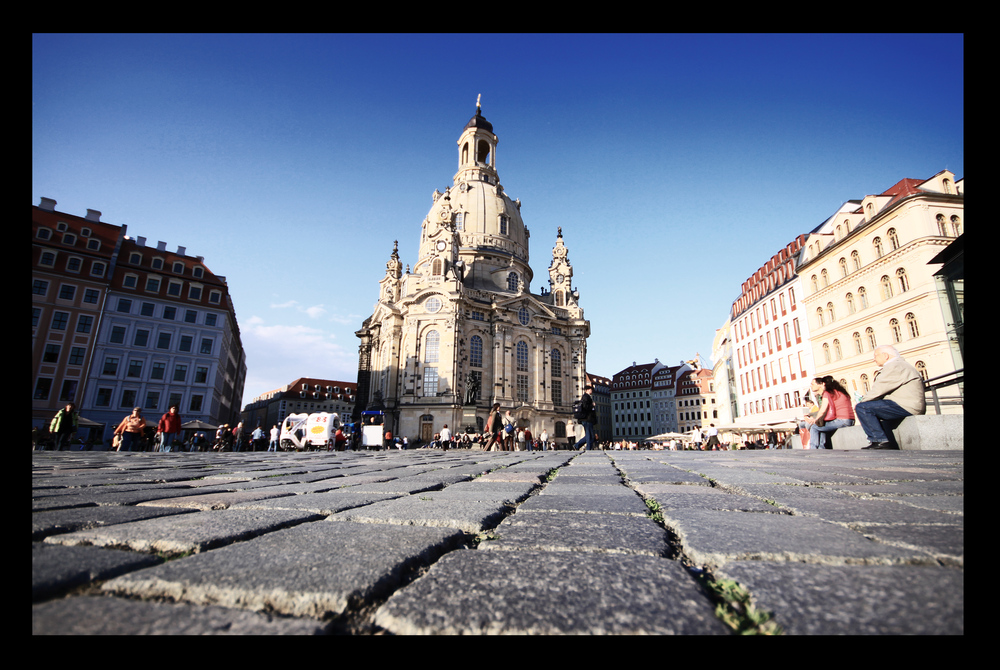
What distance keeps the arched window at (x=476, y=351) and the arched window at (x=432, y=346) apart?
10.1 ft

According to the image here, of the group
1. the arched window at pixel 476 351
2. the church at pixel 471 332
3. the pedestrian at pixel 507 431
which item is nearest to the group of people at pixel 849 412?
the pedestrian at pixel 507 431

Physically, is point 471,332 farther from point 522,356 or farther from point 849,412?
point 849,412

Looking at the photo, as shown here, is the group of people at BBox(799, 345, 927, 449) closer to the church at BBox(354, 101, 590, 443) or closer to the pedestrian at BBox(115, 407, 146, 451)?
the pedestrian at BBox(115, 407, 146, 451)

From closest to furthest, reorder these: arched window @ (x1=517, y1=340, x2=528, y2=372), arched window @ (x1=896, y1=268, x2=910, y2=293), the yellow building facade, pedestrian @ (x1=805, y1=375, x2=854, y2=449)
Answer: pedestrian @ (x1=805, y1=375, x2=854, y2=449), the yellow building facade, arched window @ (x1=896, y1=268, x2=910, y2=293), arched window @ (x1=517, y1=340, x2=528, y2=372)

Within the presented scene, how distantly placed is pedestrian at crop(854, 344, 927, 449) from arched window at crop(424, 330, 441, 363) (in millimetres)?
35582

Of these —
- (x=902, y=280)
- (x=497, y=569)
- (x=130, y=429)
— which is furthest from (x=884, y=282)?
(x=130, y=429)

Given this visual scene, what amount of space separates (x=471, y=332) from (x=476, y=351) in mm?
1805

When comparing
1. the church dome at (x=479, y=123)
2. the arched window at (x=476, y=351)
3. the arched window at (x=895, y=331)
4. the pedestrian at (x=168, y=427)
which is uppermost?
the church dome at (x=479, y=123)

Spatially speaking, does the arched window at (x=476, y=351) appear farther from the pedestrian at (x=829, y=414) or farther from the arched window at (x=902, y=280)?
the pedestrian at (x=829, y=414)

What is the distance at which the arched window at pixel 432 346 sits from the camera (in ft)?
136

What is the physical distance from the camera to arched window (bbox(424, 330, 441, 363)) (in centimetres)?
4138

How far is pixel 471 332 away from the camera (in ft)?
141

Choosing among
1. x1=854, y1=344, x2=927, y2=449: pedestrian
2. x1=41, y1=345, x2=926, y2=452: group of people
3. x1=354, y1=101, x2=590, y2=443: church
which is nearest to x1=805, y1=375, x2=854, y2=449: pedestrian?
x1=41, y1=345, x2=926, y2=452: group of people

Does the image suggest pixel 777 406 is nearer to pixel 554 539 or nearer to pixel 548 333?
pixel 548 333
